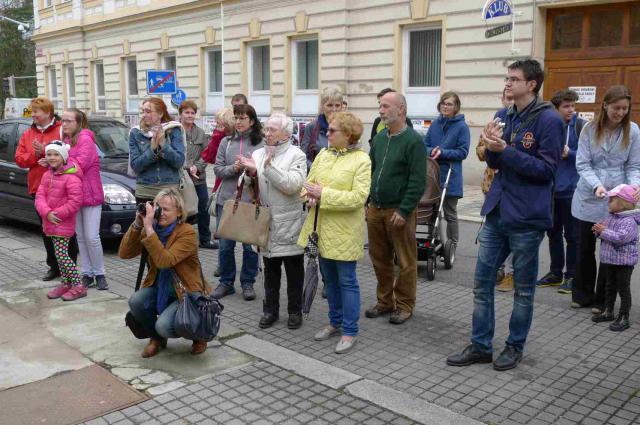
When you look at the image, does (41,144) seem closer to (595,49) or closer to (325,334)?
(325,334)

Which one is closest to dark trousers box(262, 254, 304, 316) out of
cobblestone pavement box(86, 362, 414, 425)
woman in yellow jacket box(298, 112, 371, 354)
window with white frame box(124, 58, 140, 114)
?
woman in yellow jacket box(298, 112, 371, 354)

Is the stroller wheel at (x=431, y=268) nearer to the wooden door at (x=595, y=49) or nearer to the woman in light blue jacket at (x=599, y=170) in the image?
the woman in light blue jacket at (x=599, y=170)

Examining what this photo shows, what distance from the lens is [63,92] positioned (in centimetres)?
3155

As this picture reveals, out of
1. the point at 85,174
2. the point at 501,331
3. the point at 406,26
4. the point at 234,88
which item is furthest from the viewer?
the point at 234,88

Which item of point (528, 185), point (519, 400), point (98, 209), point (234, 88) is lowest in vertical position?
point (519, 400)

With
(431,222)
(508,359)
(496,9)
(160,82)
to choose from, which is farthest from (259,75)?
(508,359)

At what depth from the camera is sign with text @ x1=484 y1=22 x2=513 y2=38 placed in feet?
42.9

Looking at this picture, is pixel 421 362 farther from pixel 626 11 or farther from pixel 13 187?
pixel 626 11

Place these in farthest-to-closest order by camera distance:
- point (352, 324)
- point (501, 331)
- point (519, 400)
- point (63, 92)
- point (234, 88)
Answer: point (63, 92)
point (234, 88)
point (501, 331)
point (352, 324)
point (519, 400)

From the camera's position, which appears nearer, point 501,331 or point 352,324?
point 352,324

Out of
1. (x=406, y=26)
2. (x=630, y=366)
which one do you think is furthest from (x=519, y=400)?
(x=406, y=26)

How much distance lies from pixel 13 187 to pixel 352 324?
645 centimetres

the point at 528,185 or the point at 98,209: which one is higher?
the point at 528,185

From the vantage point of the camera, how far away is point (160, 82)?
47.5 feet
